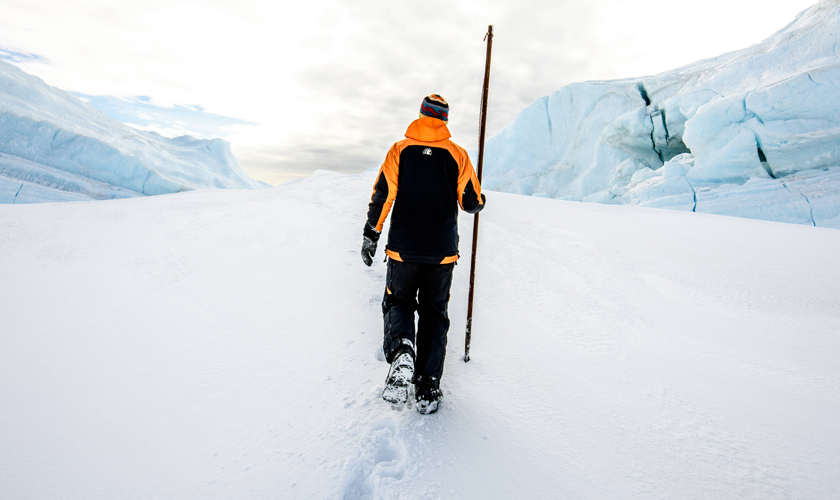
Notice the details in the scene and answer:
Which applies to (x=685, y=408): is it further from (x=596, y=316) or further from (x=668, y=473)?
(x=596, y=316)

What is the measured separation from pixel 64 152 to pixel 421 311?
24800mm

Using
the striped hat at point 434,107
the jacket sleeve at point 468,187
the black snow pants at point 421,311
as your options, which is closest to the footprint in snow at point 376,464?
the black snow pants at point 421,311

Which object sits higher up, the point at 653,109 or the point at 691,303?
the point at 653,109

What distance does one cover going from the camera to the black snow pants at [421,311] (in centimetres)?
159

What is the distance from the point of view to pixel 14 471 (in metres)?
1.15

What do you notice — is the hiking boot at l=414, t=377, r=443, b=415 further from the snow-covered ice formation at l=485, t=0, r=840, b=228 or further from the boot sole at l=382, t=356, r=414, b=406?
the snow-covered ice formation at l=485, t=0, r=840, b=228

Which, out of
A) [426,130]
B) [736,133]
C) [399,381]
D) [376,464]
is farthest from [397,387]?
[736,133]

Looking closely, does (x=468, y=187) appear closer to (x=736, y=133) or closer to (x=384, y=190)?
(x=384, y=190)

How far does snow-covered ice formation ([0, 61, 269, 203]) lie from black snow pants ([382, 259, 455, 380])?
21503mm

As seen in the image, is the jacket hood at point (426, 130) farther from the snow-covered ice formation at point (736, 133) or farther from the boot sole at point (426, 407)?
the snow-covered ice formation at point (736, 133)

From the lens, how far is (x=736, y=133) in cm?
1096

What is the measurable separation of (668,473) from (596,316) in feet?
4.98

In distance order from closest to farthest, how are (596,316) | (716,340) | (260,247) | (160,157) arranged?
(716,340) → (596,316) → (260,247) → (160,157)

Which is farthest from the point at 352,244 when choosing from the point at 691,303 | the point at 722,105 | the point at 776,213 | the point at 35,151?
the point at 35,151
